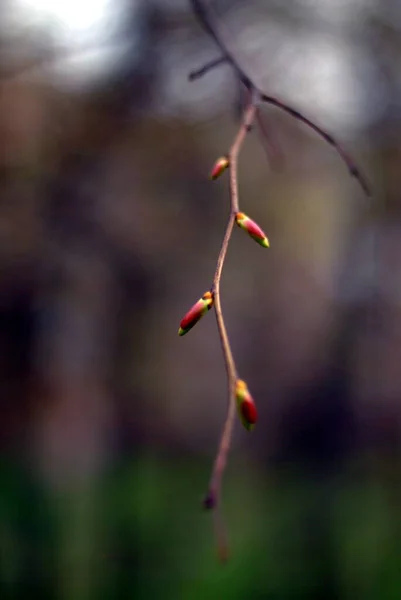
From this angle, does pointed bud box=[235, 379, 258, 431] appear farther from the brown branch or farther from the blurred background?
the blurred background

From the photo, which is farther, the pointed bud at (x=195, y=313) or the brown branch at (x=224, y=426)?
the pointed bud at (x=195, y=313)

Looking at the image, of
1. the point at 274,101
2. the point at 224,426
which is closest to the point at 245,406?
the point at 224,426

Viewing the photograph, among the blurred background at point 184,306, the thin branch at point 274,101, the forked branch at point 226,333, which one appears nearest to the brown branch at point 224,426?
the forked branch at point 226,333

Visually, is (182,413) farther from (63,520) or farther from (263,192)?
(263,192)

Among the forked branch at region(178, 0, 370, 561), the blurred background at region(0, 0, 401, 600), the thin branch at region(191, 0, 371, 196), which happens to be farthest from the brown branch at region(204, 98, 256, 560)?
the blurred background at region(0, 0, 401, 600)

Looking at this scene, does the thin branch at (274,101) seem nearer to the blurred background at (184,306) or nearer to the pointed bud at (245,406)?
the pointed bud at (245,406)
